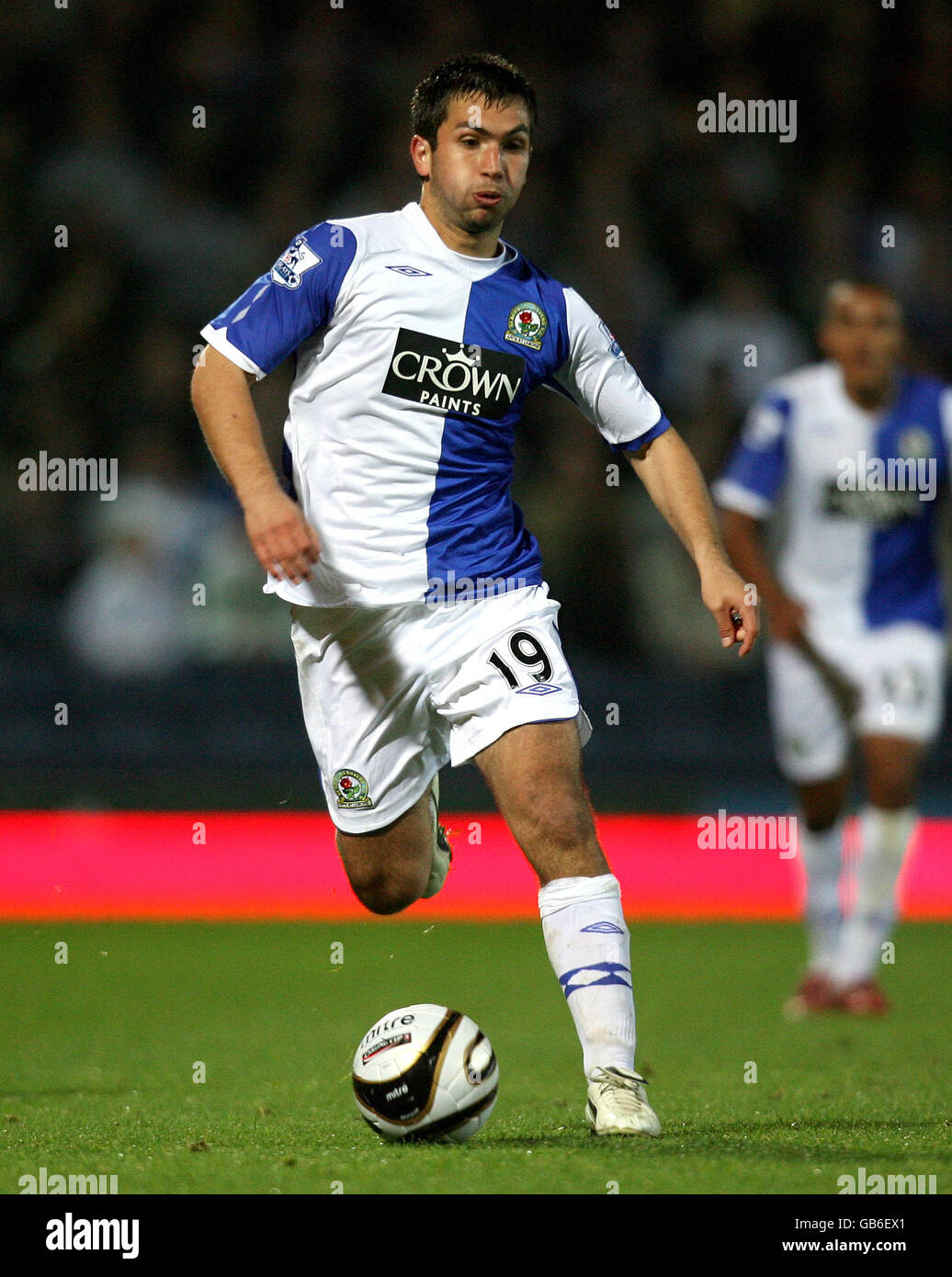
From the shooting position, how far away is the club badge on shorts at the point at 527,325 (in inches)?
180

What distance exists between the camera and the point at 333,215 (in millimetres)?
12492

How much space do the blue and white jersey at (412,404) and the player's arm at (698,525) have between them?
346 mm

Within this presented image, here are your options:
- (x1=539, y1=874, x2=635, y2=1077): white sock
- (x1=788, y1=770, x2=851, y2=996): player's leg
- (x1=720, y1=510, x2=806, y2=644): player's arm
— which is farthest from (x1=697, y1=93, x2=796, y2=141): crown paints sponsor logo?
(x1=539, y1=874, x2=635, y2=1077): white sock

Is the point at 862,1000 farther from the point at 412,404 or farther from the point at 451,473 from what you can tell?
the point at 412,404

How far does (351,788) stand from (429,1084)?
3.22 feet

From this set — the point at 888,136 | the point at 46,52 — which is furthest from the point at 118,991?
the point at 888,136

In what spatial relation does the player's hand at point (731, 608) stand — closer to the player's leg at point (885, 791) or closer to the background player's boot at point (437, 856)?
the background player's boot at point (437, 856)

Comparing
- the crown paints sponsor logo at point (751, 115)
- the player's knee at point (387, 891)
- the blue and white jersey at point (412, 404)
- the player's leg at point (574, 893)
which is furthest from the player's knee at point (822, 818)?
the crown paints sponsor logo at point (751, 115)

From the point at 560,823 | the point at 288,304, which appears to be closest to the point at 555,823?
the point at 560,823

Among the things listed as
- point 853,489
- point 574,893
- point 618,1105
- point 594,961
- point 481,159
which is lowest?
point 618,1105

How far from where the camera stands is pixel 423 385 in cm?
455

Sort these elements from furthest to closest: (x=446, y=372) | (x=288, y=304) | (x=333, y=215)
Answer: (x=333, y=215) < (x=446, y=372) < (x=288, y=304)

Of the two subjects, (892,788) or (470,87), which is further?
(892,788)

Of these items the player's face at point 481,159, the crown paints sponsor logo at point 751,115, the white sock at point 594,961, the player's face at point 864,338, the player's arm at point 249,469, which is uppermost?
the crown paints sponsor logo at point 751,115
